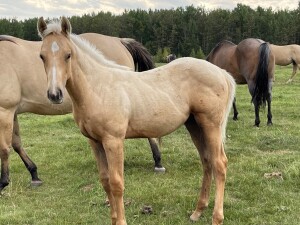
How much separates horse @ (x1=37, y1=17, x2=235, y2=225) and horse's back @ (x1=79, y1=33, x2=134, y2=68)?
236 centimetres

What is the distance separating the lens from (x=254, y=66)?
9086 mm

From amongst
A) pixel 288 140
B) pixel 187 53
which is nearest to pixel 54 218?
pixel 288 140

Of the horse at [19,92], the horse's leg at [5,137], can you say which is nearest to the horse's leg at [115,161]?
the horse at [19,92]

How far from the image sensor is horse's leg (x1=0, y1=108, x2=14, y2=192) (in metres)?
4.82

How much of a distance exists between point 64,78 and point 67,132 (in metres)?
6.20

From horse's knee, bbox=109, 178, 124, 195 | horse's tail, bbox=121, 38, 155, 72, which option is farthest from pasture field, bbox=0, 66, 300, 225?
horse's tail, bbox=121, 38, 155, 72

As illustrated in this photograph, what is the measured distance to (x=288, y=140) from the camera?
7.09 m

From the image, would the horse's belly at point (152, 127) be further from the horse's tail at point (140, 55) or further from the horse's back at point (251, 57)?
the horse's back at point (251, 57)

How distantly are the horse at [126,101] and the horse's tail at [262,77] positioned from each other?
515 cm

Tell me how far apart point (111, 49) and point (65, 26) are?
292 centimetres

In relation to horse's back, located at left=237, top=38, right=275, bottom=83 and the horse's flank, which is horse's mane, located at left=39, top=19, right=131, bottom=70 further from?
the horse's flank

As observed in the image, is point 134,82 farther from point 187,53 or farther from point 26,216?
point 187,53

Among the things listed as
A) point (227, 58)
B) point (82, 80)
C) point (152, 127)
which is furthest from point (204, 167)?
point (227, 58)

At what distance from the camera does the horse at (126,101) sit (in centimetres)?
313
